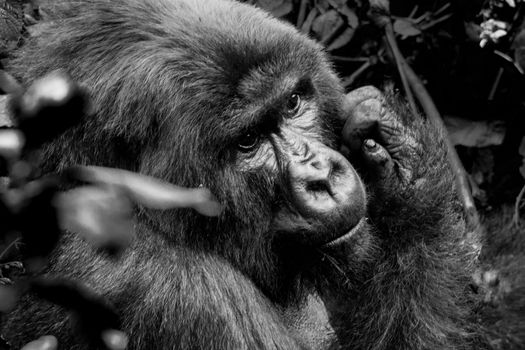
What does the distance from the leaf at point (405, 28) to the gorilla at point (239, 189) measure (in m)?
1.28

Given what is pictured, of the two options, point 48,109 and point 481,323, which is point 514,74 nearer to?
point 481,323

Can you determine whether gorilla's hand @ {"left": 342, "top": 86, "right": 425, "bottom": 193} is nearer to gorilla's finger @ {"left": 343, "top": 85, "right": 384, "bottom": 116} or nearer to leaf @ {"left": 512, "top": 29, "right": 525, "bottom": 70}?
gorilla's finger @ {"left": 343, "top": 85, "right": 384, "bottom": 116}

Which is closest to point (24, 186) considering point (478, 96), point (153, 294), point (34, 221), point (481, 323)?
point (34, 221)

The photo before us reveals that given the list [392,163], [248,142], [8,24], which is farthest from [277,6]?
[8,24]

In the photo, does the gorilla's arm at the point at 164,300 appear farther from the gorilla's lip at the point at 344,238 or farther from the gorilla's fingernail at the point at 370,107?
the gorilla's fingernail at the point at 370,107

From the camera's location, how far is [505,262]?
365 cm

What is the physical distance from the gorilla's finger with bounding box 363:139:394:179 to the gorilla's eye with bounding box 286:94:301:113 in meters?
0.33

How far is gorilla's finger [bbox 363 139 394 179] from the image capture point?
3201 millimetres

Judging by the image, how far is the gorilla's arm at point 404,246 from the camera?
316 centimetres

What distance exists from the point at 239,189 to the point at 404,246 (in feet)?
2.76

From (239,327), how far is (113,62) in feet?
3.53

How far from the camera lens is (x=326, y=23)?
431 cm

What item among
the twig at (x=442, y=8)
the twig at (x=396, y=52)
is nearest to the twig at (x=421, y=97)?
the twig at (x=396, y=52)

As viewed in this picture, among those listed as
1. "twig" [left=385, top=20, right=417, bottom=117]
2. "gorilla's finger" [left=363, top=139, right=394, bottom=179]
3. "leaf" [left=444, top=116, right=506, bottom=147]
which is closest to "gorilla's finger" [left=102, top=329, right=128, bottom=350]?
"gorilla's finger" [left=363, top=139, right=394, bottom=179]
